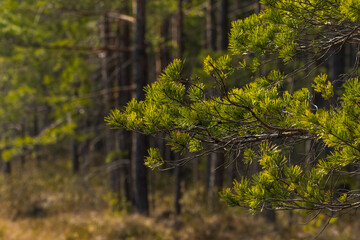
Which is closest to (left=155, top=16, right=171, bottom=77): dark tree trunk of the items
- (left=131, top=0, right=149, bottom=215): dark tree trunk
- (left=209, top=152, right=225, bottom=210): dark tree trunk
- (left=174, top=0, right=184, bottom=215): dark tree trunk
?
(left=174, top=0, right=184, bottom=215): dark tree trunk

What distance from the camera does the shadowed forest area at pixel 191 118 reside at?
278 cm

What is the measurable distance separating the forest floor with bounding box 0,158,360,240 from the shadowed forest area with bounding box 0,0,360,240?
53mm

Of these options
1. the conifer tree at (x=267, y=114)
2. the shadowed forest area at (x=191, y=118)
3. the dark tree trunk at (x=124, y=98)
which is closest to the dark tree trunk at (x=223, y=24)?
the shadowed forest area at (x=191, y=118)

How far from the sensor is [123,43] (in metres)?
11.0

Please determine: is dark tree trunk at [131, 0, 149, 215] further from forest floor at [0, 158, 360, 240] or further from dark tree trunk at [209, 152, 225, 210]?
dark tree trunk at [209, 152, 225, 210]

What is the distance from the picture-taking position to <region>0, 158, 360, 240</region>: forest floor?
336 inches

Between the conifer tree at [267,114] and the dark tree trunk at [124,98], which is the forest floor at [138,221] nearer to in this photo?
the dark tree trunk at [124,98]

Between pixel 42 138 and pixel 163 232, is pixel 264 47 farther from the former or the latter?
pixel 42 138

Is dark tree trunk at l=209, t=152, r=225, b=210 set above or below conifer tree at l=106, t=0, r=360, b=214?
below

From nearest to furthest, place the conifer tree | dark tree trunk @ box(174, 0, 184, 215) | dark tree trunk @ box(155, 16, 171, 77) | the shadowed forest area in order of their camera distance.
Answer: the conifer tree < the shadowed forest area < dark tree trunk @ box(174, 0, 184, 215) < dark tree trunk @ box(155, 16, 171, 77)

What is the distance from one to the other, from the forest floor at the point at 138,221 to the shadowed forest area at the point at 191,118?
53 mm

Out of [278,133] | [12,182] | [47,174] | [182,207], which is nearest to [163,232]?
[182,207]

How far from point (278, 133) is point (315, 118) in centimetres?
60

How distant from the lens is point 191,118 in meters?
2.89
